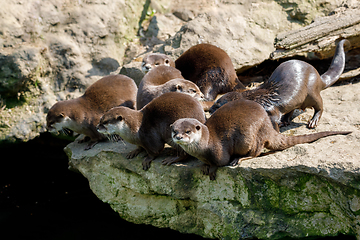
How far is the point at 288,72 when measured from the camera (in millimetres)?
3105

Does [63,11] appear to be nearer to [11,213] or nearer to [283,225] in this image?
[11,213]

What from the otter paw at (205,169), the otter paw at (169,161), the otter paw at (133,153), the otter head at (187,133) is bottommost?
the otter paw at (133,153)

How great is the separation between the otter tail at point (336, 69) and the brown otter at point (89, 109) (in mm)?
2152

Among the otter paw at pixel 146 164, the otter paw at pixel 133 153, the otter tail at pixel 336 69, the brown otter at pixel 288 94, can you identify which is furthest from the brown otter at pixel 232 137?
the otter tail at pixel 336 69

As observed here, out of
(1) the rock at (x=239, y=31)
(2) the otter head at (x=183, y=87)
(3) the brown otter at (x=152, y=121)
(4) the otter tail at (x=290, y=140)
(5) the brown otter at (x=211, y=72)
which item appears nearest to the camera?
(4) the otter tail at (x=290, y=140)

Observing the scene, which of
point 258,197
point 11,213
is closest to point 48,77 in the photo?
point 11,213

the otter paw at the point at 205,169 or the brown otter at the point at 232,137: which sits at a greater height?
the brown otter at the point at 232,137

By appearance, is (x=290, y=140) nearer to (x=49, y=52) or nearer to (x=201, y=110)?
(x=201, y=110)

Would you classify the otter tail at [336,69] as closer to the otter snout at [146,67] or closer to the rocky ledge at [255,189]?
the rocky ledge at [255,189]

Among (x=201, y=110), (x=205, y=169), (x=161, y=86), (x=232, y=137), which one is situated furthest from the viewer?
(x=161, y=86)

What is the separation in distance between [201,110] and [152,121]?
44 centimetres

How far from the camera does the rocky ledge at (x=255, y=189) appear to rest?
2215mm

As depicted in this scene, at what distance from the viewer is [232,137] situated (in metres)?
2.45

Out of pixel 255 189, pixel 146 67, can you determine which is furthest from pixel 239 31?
pixel 255 189
